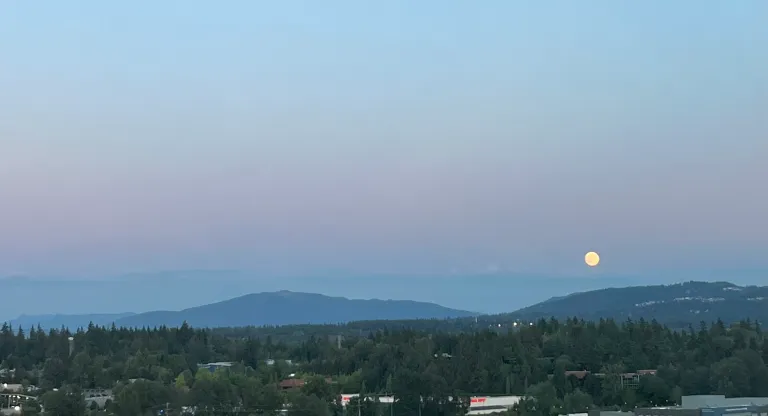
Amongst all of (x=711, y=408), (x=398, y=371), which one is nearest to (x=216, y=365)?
(x=398, y=371)

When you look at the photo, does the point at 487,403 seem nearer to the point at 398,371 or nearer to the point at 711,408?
the point at 398,371

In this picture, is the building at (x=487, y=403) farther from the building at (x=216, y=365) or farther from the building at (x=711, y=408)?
the building at (x=216, y=365)

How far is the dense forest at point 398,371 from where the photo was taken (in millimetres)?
83875

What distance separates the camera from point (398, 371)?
9719 cm

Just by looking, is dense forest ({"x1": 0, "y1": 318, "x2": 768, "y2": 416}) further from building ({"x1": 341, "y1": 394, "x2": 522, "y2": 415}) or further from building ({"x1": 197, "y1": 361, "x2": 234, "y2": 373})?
building ({"x1": 197, "y1": 361, "x2": 234, "y2": 373})

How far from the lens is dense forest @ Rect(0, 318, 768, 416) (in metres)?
83.9

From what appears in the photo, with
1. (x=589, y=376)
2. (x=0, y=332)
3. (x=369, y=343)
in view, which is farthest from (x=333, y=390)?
(x=0, y=332)

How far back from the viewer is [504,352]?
118 meters

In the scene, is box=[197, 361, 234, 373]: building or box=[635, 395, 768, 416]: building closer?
box=[635, 395, 768, 416]: building

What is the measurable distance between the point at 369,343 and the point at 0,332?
2591 inches

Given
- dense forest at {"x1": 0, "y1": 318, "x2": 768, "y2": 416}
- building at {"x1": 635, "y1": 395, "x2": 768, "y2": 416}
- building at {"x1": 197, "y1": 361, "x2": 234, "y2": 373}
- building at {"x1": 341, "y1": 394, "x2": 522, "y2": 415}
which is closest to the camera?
building at {"x1": 635, "y1": 395, "x2": 768, "y2": 416}

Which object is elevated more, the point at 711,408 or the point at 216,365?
the point at 216,365

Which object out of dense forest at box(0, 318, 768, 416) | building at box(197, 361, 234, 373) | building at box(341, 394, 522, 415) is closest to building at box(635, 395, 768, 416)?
dense forest at box(0, 318, 768, 416)

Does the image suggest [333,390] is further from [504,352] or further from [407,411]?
[504,352]
